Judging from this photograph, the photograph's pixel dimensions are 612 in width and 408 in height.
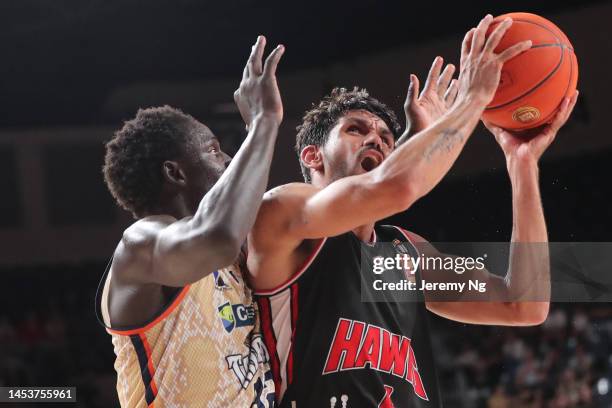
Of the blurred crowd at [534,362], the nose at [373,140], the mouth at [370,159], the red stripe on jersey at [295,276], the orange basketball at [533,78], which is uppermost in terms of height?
the orange basketball at [533,78]

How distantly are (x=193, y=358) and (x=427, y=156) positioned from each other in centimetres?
70

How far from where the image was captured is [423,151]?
5.77 ft

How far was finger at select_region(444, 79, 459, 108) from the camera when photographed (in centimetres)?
217

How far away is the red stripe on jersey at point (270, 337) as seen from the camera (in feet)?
6.44

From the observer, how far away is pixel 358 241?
2141 millimetres

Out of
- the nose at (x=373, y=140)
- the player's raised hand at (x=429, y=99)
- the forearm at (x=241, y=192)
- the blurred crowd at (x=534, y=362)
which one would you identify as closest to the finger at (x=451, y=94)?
the player's raised hand at (x=429, y=99)

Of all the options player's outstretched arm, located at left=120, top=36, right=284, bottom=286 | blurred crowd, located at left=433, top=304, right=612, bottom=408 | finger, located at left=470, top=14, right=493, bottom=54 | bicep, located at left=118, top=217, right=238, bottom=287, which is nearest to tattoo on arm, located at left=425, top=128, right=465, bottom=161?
finger, located at left=470, top=14, right=493, bottom=54

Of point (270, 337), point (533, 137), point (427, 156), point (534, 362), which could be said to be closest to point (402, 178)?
point (427, 156)

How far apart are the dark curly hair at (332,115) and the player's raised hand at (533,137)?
0.31m

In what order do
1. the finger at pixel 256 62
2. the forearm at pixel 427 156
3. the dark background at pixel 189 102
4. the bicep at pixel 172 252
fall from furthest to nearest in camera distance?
the dark background at pixel 189 102 < the finger at pixel 256 62 < the forearm at pixel 427 156 < the bicep at pixel 172 252

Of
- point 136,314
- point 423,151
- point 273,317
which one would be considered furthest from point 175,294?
point 423,151

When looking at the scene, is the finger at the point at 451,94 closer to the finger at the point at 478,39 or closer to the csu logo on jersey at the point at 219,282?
the finger at the point at 478,39

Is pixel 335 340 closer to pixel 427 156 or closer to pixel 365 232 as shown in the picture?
pixel 365 232

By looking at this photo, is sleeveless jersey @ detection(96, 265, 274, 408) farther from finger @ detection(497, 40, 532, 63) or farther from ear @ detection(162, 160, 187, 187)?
finger @ detection(497, 40, 532, 63)
